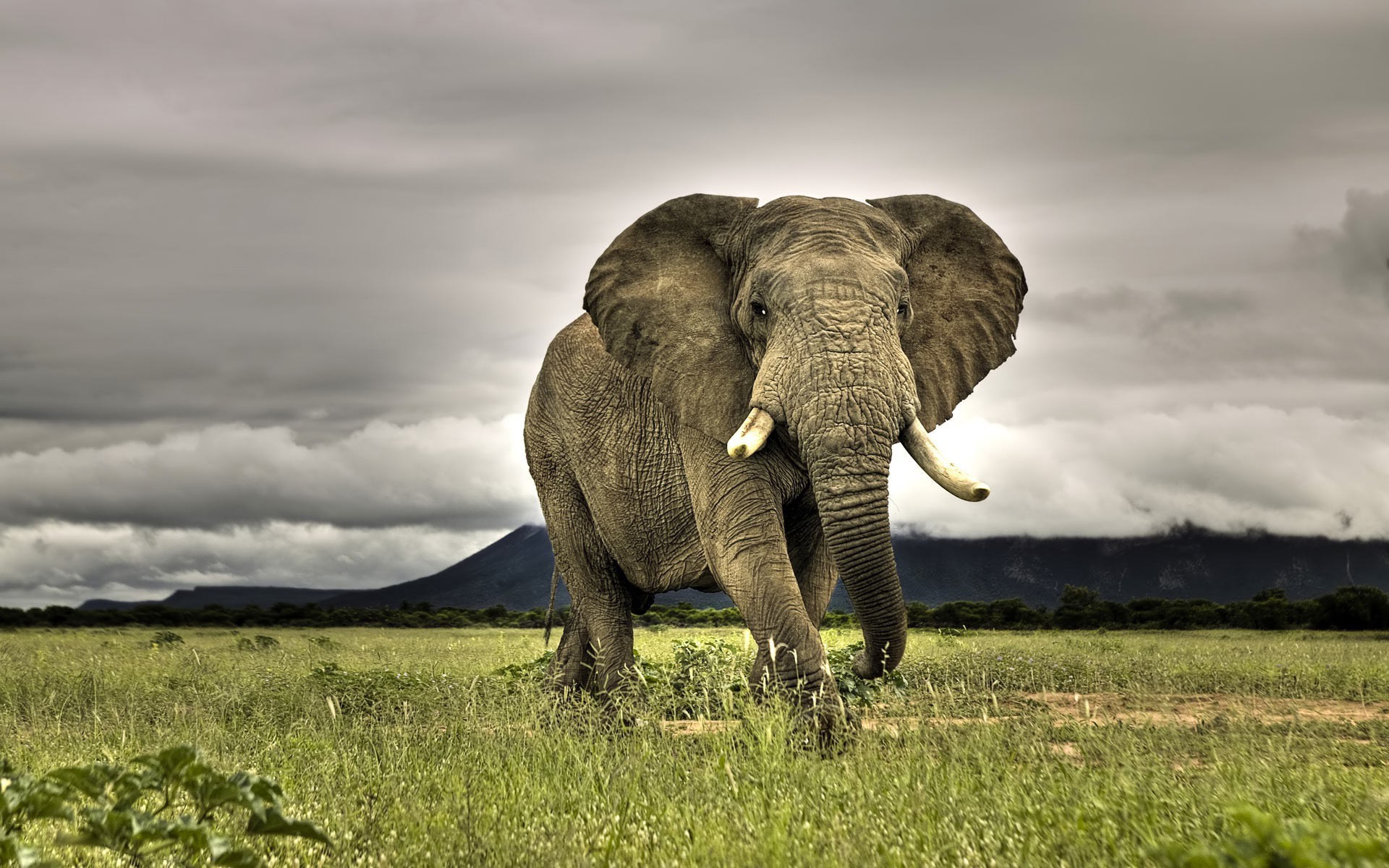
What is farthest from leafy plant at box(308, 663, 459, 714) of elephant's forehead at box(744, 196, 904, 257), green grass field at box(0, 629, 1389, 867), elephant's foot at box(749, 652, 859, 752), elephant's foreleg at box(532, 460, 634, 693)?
elephant's forehead at box(744, 196, 904, 257)

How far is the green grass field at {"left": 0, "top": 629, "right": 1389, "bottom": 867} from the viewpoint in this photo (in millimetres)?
4816

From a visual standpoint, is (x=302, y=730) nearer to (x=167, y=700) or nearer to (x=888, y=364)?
(x=167, y=700)

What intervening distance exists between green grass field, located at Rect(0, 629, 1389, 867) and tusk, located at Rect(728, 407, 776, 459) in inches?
66.6

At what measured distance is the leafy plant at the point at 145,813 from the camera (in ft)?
12.3

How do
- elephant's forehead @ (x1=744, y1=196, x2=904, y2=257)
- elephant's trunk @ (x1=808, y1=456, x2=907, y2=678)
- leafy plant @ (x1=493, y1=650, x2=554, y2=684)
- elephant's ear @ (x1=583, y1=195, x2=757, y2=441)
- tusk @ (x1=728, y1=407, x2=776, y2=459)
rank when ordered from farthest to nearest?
1. leafy plant @ (x1=493, y1=650, x2=554, y2=684)
2. elephant's ear @ (x1=583, y1=195, x2=757, y2=441)
3. elephant's forehead @ (x1=744, y1=196, x2=904, y2=257)
4. tusk @ (x1=728, y1=407, x2=776, y2=459)
5. elephant's trunk @ (x1=808, y1=456, x2=907, y2=678)

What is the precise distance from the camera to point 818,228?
30.3 feet

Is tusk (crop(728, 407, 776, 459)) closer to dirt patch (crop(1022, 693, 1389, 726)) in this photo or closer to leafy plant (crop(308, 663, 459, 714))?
leafy plant (crop(308, 663, 459, 714))

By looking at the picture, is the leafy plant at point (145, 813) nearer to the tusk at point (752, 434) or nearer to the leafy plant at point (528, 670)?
the tusk at point (752, 434)

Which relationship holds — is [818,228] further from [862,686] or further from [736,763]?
[862,686]

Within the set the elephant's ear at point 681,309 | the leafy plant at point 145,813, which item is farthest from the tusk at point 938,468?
the leafy plant at point 145,813

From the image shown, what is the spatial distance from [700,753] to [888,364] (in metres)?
3.08

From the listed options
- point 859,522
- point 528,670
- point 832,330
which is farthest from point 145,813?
point 528,670

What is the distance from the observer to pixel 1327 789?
5.86 m

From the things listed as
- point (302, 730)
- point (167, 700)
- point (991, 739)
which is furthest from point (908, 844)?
point (167, 700)
